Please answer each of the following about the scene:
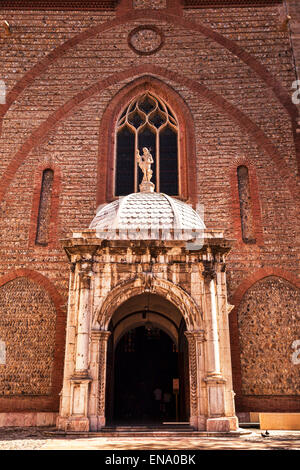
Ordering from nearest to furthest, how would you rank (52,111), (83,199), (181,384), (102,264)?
(102,264) → (181,384) → (83,199) → (52,111)

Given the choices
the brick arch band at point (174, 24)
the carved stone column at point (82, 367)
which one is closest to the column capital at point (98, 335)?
the carved stone column at point (82, 367)

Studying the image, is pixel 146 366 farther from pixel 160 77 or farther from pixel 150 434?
pixel 160 77

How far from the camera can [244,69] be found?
60.9ft

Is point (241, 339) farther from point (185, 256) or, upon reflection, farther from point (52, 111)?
point (52, 111)

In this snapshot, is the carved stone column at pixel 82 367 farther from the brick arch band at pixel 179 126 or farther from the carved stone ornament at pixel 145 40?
the carved stone ornament at pixel 145 40

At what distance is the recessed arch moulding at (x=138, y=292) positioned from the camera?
10648mm

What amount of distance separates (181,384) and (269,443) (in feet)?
15.7

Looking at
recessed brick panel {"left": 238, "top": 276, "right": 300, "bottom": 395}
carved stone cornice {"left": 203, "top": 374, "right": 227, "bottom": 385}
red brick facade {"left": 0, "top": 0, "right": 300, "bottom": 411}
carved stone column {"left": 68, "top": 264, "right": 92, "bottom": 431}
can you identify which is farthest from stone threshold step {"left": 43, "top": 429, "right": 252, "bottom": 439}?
red brick facade {"left": 0, "top": 0, "right": 300, "bottom": 411}

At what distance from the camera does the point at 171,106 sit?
18.5 m

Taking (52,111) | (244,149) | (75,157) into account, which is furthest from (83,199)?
(244,149)

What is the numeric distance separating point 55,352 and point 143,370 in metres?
5.59

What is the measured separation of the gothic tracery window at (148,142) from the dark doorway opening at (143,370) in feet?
19.7

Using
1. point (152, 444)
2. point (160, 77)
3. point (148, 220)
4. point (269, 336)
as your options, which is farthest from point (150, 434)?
point (160, 77)

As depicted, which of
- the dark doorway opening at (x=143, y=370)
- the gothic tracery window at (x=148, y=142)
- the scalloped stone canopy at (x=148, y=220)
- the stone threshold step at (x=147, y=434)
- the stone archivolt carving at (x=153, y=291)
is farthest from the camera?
the dark doorway opening at (x=143, y=370)
